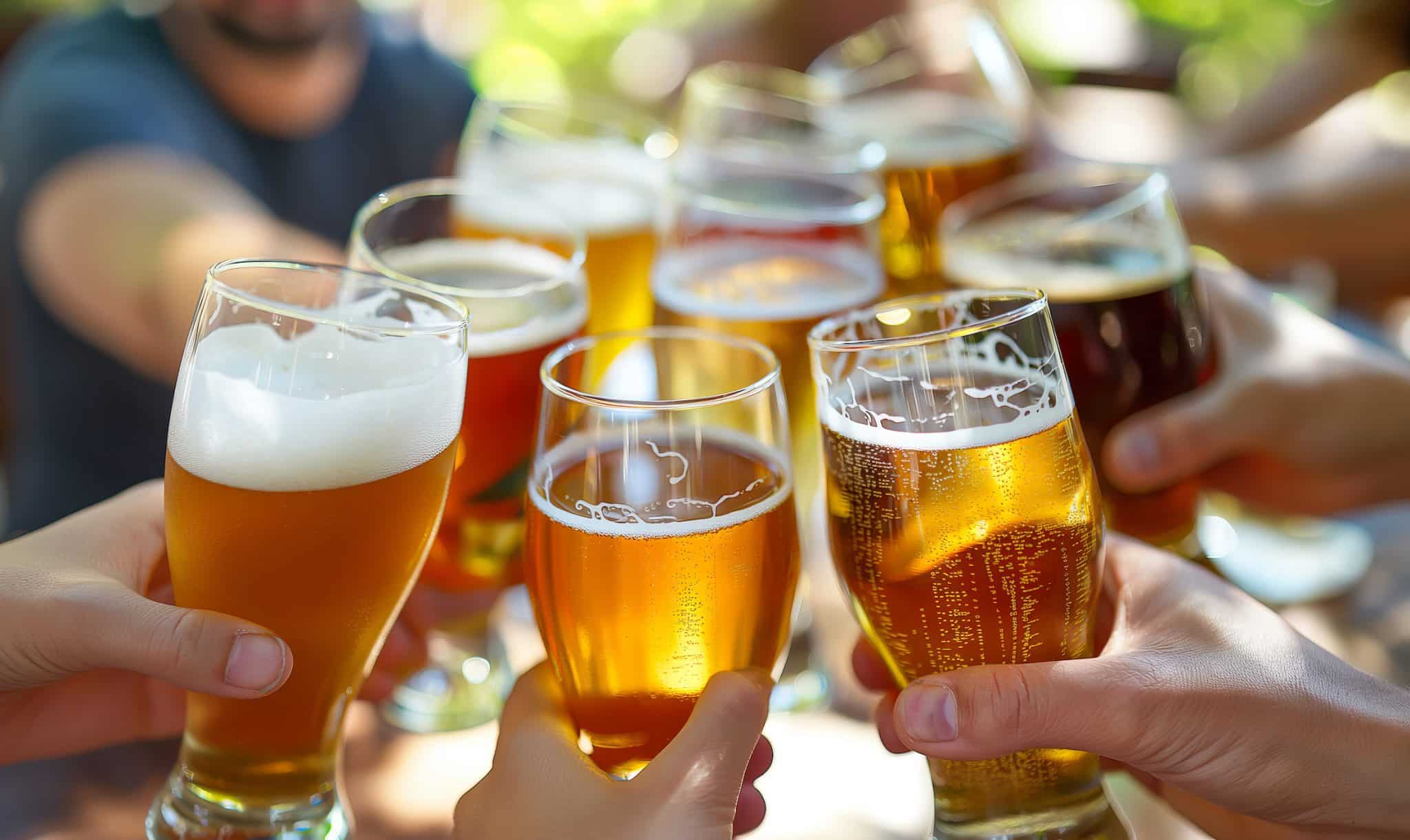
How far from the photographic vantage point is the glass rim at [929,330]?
2.87 ft

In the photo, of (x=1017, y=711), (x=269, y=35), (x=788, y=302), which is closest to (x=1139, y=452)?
(x=788, y=302)

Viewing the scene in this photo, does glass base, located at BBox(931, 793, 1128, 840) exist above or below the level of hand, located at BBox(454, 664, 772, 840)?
below

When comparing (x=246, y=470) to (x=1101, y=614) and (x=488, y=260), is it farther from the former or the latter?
(x=1101, y=614)

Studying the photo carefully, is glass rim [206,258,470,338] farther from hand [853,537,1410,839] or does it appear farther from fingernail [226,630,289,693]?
hand [853,537,1410,839]

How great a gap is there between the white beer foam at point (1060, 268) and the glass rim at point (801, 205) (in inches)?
5.1

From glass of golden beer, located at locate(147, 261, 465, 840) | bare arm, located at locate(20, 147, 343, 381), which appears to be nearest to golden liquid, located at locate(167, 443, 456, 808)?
glass of golden beer, located at locate(147, 261, 465, 840)

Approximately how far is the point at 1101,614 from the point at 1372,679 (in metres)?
0.23

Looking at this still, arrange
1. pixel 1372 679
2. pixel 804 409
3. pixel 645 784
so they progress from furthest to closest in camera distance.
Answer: pixel 804 409 → pixel 1372 679 → pixel 645 784

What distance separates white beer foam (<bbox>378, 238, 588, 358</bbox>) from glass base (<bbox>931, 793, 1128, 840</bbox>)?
1.99ft

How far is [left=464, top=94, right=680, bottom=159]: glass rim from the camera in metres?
1.62

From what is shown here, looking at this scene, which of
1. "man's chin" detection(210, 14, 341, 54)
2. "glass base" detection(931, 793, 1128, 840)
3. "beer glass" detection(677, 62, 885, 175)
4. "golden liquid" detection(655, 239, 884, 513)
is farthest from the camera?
"man's chin" detection(210, 14, 341, 54)

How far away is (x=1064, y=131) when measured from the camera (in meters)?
3.65

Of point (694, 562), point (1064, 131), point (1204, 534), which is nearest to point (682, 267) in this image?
point (694, 562)

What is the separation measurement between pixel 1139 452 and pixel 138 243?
6.17ft
